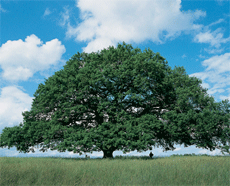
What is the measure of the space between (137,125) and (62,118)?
Result: 9229mm

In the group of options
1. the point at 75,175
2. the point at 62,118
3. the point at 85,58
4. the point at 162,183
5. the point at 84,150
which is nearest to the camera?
the point at 162,183

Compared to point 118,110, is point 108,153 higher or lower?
lower

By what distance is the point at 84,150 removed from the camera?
70.9 feet

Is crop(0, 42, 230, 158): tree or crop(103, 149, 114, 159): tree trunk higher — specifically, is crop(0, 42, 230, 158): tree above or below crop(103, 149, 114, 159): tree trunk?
above

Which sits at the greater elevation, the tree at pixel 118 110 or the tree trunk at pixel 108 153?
the tree at pixel 118 110

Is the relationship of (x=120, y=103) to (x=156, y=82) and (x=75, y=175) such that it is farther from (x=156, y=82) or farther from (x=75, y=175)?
(x=75, y=175)

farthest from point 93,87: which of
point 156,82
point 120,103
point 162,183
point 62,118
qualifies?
point 162,183

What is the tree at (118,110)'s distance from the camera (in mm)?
22297

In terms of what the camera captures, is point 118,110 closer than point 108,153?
Yes

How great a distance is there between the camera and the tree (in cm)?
2230

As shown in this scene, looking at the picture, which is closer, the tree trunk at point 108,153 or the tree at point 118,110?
the tree at point 118,110

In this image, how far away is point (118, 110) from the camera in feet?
79.5

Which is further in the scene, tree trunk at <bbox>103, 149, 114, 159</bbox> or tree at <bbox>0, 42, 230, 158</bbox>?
tree trunk at <bbox>103, 149, 114, 159</bbox>

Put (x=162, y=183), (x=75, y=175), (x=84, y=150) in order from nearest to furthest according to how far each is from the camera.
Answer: (x=162, y=183) < (x=75, y=175) < (x=84, y=150)
